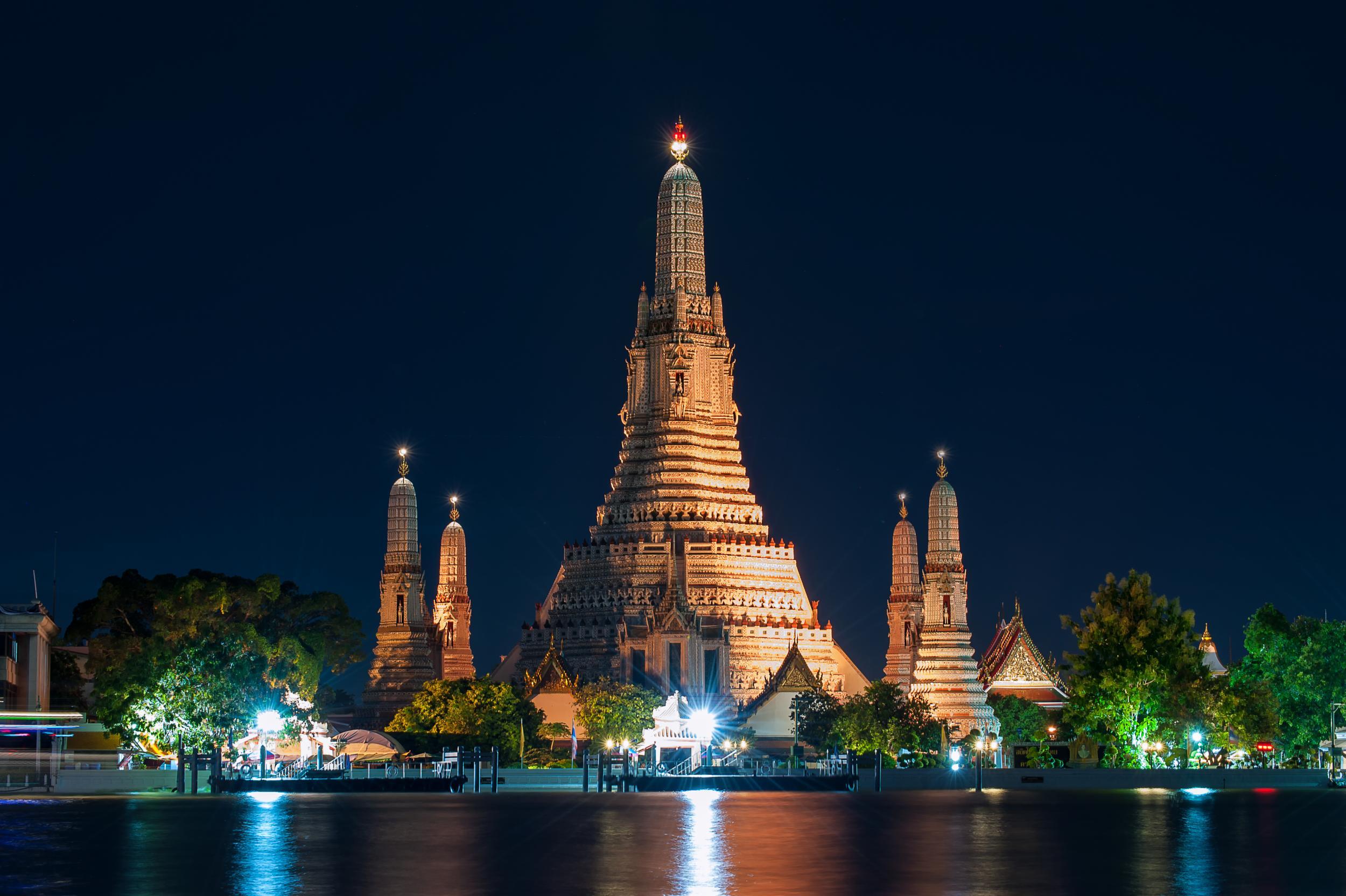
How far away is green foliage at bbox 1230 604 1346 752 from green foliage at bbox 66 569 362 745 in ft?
141

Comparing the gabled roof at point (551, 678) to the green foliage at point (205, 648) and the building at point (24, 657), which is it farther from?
the building at point (24, 657)

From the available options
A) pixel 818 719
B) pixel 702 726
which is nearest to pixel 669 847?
pixel 702 726

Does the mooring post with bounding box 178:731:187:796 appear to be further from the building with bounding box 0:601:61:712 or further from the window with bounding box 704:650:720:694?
the window with bounding box 704:650:720:694

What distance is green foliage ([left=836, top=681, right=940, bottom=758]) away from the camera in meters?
107

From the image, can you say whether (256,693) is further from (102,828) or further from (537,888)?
(537,888)

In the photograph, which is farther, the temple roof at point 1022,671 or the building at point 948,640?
the temple roof at point 1022,671

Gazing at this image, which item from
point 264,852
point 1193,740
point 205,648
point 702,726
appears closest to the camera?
point 264,852

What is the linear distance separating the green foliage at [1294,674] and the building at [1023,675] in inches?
1265

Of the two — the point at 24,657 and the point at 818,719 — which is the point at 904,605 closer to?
the point at 818,719

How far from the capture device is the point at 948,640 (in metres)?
124

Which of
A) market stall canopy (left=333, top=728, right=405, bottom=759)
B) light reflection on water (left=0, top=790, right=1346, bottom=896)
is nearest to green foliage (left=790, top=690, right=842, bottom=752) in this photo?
market stall canopy (left=333, top=728, right=405, bottom=759)

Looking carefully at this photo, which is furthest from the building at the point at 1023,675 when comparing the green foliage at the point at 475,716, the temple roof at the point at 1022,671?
the green foliage at the point at 475,716

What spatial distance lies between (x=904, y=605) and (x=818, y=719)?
20760mm

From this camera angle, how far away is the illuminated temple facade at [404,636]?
402 ft
